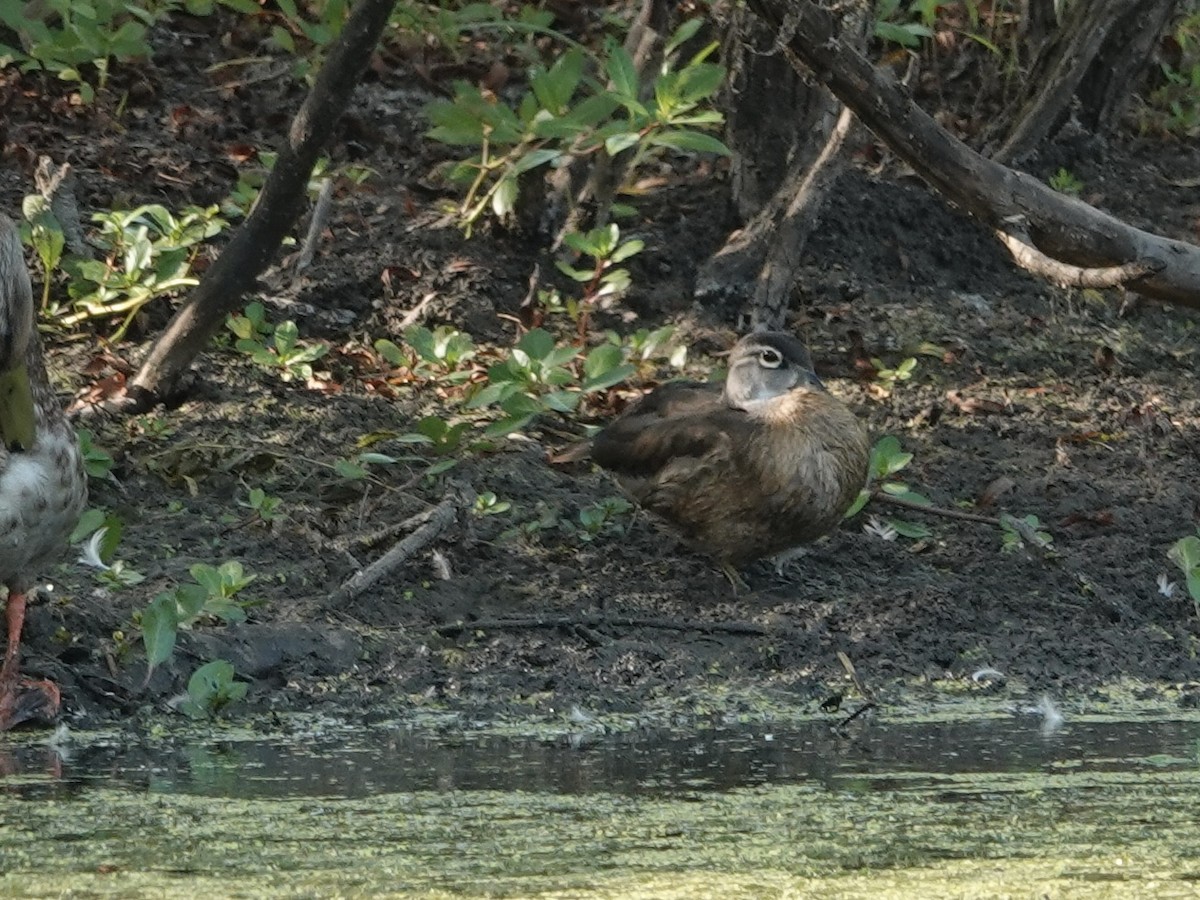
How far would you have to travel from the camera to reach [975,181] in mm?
5840

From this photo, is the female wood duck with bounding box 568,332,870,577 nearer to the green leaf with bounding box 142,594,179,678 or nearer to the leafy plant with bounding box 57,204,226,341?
the leafy plant with bounding box 57,204,226,341

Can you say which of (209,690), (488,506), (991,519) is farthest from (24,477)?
(991,519)

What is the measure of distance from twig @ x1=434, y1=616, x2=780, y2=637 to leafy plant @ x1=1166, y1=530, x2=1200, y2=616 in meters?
1.22

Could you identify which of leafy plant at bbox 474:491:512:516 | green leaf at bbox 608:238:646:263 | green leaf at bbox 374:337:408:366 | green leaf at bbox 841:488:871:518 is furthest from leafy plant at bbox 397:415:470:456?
green leaf at bbox 841:488:871:518

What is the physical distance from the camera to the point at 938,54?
10.4 meters

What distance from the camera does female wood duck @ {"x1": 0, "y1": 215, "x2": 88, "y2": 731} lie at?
16.8 feet

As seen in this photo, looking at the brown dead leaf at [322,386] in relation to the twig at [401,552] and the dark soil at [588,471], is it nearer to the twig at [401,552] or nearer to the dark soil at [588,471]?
the dark soil at [588,471]

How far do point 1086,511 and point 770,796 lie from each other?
9.30 feet

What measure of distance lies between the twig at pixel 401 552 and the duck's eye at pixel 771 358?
108cm

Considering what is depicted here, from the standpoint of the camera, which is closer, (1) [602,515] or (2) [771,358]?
(1) [602,515]

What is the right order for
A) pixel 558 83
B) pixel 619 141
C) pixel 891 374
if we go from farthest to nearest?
pixel 891 374 < pixel 558 83 < pixel 619 141

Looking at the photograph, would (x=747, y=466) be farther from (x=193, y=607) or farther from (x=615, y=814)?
(x=615, y=814)

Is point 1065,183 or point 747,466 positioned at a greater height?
point 1065,183

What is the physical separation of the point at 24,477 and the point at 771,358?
2671 millimetres
